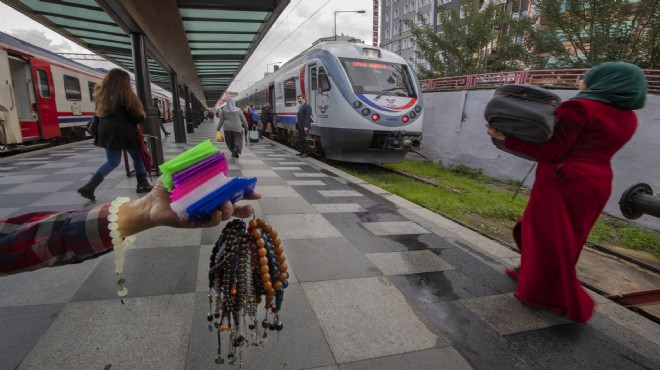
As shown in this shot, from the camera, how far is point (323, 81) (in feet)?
27.5

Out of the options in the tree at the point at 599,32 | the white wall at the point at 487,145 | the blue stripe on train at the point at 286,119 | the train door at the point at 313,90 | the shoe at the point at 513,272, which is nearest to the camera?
the shoe at the point at 513,272

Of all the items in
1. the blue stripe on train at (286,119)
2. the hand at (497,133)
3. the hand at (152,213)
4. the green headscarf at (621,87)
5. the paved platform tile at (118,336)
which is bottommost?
the paved platform tile at (118,336)

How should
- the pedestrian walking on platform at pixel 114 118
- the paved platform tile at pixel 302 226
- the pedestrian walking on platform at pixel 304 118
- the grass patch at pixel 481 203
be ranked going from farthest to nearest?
the pedestrian walking on platform at pixel 304 118
the grass patch at pixel 481 203
the pedestrian walking on platform at pixel 114 118
the paved platform tile at pixel 302 226

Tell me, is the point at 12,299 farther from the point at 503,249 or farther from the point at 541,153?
the point at 503,249

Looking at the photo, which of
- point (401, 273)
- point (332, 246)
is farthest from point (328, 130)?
point (401, 273)

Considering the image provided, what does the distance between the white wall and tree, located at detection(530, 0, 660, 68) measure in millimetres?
3173

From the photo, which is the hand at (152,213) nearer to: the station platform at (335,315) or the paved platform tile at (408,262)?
the station platform at (335,315)

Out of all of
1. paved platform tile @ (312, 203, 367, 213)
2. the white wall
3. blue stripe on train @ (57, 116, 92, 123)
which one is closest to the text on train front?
the white wall

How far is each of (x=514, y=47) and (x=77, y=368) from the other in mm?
15302

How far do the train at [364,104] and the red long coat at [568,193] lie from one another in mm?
5461

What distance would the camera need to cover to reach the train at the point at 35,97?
28.0ft

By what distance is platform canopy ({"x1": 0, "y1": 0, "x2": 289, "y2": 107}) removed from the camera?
6039 mm

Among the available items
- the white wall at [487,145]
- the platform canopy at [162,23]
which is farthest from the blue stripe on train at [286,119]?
the white wall at [487,145]

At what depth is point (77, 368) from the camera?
1.65 metres
